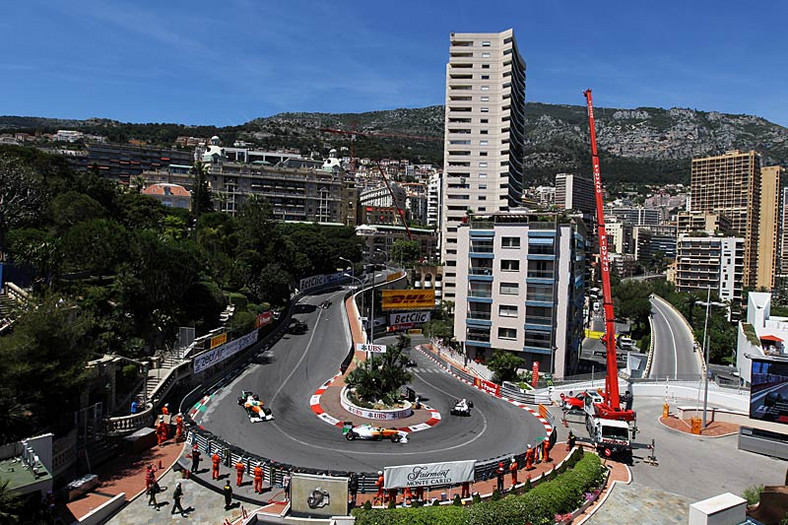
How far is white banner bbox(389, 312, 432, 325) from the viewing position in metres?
75.1

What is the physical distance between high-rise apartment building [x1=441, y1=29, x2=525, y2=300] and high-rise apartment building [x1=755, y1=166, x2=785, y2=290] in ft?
406

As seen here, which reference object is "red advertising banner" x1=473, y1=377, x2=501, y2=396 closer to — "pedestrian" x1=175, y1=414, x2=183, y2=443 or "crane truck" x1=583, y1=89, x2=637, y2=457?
"crane truck" x1=583, y1=89, x2=637, y2=457

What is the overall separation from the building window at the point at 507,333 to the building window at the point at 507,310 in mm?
1496

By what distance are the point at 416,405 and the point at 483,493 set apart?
1482 centimetres

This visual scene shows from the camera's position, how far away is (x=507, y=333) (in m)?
55.3

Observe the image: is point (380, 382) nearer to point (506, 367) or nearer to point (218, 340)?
point (218, 340)

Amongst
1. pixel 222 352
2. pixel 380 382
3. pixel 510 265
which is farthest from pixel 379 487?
pixel 510 265

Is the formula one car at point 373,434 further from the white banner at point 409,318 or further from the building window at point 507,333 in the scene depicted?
the white banner at point 409,318

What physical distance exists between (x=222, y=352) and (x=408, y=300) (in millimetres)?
37465

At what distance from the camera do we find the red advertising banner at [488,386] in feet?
144

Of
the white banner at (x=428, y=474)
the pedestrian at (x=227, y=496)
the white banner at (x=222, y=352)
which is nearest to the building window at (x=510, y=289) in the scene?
the white banner at (x=222, y=352)

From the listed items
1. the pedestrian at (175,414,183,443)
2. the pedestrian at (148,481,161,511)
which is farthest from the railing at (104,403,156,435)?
the pedestrian at (148,481,161,511)

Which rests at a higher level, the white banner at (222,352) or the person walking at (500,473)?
the white banner at (222,352)

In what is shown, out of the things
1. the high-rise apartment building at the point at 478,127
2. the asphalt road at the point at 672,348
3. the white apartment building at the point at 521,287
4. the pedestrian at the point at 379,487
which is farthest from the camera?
the high-rise apartment building at the point at 478,127
